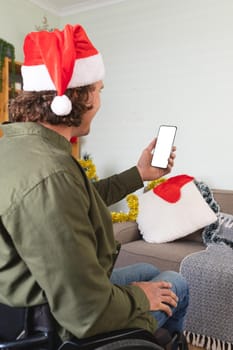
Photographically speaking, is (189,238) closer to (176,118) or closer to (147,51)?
(176,118)

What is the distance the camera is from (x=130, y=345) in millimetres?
695

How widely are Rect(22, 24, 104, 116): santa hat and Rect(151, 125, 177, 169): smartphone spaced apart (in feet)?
1.57

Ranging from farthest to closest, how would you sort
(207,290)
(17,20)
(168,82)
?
(17,20)
(168,82)
(207,290)

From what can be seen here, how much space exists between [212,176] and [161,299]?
1.71 m

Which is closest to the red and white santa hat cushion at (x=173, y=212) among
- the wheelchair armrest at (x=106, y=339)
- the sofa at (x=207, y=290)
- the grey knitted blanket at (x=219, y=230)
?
the grey knitted blanket at (x=219, y=230)

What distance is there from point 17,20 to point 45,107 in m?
2.43

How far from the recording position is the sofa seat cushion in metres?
1.74

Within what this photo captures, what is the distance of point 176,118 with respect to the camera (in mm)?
2658

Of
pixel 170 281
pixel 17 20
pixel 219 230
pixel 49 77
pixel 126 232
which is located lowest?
pixel 126 232

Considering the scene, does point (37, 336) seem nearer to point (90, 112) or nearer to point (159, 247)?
point (90, 112)

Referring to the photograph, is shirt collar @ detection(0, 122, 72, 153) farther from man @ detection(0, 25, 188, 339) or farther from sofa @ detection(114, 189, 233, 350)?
sofa @ detection(114, 189, 233, 350)

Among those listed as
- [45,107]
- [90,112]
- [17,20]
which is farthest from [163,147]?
[17,20]

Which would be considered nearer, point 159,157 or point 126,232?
point 159,157

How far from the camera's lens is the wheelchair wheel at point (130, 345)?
26.6 inches
